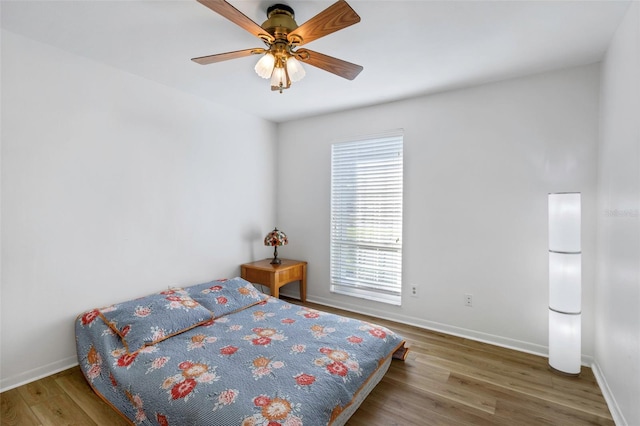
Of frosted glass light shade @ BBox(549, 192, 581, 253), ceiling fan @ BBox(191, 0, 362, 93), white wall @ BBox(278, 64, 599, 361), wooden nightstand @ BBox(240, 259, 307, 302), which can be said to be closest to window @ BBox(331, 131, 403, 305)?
white wall @ BBox(278, 64, 599, 361)

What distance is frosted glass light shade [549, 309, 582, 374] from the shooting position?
2266 millimetres

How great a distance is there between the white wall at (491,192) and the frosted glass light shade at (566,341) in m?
0.29

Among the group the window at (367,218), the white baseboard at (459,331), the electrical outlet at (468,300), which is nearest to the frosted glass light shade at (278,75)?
the window at (367,218)

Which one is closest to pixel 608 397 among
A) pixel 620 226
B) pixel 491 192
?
pixel 620 226

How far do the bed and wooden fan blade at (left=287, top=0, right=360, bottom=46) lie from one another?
1.95m

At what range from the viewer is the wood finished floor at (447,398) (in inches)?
72.5

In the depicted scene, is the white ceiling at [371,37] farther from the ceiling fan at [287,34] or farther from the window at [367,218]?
the window at [367,218]

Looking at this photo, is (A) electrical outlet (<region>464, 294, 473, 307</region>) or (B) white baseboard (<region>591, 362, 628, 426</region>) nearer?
(B) white baseboard (<region>591, 362, 628, 426</region>)

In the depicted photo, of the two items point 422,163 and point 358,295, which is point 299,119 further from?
point 358,295

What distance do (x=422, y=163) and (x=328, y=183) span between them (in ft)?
3.97

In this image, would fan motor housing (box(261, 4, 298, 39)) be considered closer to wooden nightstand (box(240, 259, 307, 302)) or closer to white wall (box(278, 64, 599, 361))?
white wall (box(278, 64, 599, 361))

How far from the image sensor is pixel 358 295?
369 centimetres

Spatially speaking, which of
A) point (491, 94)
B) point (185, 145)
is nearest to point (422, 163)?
point (491, 94)

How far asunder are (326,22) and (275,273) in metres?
2.64
